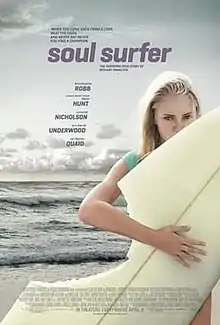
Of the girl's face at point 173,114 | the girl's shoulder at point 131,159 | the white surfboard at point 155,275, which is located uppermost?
the girl's face at point 173,114

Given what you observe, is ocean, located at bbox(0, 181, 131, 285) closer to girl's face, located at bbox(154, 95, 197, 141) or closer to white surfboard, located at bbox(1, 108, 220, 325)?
white surfboard, located at bbox(1, 108, 220, 325)

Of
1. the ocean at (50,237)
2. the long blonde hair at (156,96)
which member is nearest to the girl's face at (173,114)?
the long blonde hair at (156,96)

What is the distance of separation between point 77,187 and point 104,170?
6cm

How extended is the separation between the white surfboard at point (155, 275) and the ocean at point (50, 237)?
0.02 m

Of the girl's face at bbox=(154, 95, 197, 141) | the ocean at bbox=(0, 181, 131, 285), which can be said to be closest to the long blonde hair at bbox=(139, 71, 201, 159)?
the girl's face at bbox=(154, 95, 197, 141)

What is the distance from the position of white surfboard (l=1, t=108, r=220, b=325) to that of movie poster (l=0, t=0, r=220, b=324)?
0.03 m

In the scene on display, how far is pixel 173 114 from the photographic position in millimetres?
1270

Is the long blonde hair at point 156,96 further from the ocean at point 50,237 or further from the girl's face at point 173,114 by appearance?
the ocean at point 50,237

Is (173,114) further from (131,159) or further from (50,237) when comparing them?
(50,237)

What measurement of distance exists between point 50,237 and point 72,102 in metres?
0.26

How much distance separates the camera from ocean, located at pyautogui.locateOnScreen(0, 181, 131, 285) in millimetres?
1254

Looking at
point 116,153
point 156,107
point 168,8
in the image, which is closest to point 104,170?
point 116,153

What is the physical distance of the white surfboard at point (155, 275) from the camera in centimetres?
124

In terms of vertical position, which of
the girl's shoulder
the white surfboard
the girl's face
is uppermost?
the girl's face
